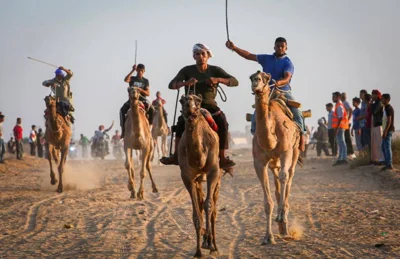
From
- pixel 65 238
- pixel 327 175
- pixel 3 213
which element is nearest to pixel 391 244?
pixel 65 238

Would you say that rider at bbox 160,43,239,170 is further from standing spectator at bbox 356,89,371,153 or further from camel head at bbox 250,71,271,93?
standing spectator at bbox 356,89,371,153

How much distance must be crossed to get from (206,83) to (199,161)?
5.21ft

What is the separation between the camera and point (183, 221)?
11727 millimetres

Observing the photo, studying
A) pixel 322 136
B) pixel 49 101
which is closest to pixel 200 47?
pixel 49 101

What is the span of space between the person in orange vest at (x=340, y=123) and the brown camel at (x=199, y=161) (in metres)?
15.2

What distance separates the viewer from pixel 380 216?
11531 mm

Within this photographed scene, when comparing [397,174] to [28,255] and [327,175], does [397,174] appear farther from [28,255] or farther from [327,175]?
[28,255]

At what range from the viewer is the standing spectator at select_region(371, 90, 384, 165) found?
62.8 ft

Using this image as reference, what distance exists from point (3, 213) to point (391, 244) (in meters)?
7.68

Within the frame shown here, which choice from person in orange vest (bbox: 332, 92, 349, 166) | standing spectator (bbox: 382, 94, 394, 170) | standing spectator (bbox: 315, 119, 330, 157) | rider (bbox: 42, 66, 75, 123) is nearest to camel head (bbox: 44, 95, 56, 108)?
rider (bbox: 42, 66, 75, 123)

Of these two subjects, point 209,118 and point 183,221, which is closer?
point 209,118

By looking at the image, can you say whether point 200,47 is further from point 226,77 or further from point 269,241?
point 269,241

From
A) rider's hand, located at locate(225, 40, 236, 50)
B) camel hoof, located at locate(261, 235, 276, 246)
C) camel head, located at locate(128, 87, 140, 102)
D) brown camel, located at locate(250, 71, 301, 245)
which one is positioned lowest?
camel hoof, located at locate(261, 235, 276, 246)

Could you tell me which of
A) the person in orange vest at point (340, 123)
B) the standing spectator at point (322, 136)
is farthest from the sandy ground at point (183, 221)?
the standing spectator at point (322, 136)
